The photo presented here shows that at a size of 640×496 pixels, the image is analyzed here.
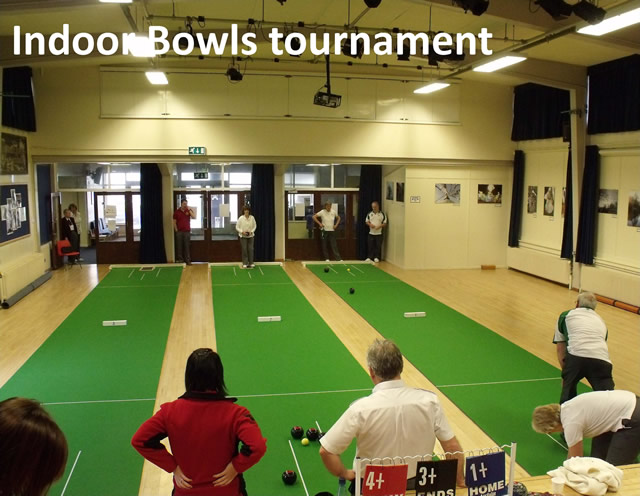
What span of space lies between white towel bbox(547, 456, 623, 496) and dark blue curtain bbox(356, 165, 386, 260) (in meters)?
13.1

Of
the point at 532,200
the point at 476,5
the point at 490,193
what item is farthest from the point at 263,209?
the point at 476,5

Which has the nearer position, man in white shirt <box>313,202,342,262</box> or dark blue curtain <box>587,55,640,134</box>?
dark blue curtain <box>587,55,640,134</box>

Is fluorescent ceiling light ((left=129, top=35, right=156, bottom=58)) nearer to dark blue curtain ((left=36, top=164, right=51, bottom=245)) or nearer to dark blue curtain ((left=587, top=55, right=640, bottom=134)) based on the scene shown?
dark blue curtain ((left=36, top=164, right=51, bottom=245))

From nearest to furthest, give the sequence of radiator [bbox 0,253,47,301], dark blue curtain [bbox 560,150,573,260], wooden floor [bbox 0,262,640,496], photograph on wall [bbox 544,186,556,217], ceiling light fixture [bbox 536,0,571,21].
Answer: ceiling light fixture [bbox 536,0,571,21] < wooden floor [bbox 0,262,640,496] < radiator [bbox 0,253,47,301] < dark blue curtain [bbox 560,150,573,260] < photograph on wall [bbox 544,186,556,217]

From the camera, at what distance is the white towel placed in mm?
2770

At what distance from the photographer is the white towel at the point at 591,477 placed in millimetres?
2770

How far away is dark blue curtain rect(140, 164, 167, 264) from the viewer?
1473 centimetres

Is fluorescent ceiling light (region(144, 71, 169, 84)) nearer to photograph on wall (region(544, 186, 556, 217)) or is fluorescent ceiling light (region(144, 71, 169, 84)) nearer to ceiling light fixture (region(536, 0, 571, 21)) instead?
ceiling light fixture (region(536, 0, 571, 21))

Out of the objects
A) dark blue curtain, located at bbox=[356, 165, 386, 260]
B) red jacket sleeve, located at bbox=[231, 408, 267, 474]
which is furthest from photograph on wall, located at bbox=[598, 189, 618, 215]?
red jacket sleeve, located at bbox=[231, 408, 267, 474]

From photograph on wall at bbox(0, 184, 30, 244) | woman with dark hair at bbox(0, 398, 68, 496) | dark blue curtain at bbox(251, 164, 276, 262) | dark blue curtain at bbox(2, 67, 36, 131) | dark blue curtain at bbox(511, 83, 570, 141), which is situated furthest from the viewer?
dark blue curtain at bbox(251, 164, 276, 262)

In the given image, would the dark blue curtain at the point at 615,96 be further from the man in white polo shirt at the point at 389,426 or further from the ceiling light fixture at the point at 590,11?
the man in white polo shirt at the point at 389,426

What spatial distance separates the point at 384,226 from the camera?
15.7 meters

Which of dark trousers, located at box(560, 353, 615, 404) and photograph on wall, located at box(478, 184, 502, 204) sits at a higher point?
photograph on wall, located at box(478, 184, 502, 204)

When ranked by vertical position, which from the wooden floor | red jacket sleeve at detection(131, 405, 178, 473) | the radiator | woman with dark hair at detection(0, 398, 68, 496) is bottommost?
the wooden floor
